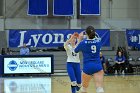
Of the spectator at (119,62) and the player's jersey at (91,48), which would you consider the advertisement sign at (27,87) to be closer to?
the player's jersey at (91,48)

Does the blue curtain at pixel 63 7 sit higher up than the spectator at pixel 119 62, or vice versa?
the blue curtain at pixel 63 7

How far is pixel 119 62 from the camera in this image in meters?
24.4

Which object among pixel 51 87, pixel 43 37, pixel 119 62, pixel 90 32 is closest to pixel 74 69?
pixel 51 87

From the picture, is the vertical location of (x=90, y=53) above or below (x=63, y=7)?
below

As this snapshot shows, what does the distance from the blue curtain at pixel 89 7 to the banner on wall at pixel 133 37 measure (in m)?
2.62

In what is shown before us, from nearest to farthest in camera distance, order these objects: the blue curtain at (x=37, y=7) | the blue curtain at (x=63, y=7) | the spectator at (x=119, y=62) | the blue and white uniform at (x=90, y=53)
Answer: the blue and white uniform at (x=90, y=53) → the spectator at (x=119, y=62) → the blue curtain at (x=37, y=7) → the blue curtain at (x=63, y=7)

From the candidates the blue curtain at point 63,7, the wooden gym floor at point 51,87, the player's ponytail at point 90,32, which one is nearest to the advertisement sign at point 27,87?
the wooden gym floor at point 51,87

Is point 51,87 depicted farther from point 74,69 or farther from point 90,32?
point 90,32

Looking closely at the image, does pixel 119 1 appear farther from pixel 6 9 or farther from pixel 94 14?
pixel 6 9

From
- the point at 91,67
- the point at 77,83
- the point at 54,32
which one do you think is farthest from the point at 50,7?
the point at 91,67

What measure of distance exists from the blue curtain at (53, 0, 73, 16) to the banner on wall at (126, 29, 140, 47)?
4280mm

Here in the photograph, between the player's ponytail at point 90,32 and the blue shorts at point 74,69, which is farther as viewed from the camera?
the blue shorts at point 74,69

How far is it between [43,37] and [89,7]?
391 centimetres

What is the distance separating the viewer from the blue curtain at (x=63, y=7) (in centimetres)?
2697
